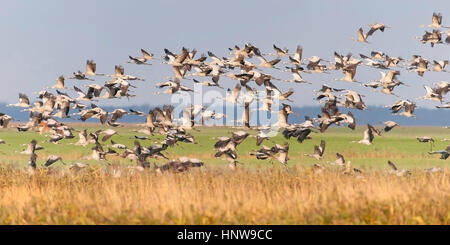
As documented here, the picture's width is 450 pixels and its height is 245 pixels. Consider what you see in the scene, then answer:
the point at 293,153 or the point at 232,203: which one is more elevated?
the point at 293,153

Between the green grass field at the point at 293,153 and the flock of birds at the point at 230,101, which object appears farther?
the green grass field at the point at 293,153

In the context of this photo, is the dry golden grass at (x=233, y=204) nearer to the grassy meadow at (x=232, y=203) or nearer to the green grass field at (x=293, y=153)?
the grassy meadow at (x=232, y=203)

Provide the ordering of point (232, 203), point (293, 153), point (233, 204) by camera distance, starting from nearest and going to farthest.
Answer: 1. point (233, 204)
2. point (232, 203)
3. point (293, 153)

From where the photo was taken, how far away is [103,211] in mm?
15992

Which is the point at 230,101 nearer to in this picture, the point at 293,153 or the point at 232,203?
the point at 232,203

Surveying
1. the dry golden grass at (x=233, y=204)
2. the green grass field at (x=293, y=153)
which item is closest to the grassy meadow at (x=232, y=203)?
the dry golden grass at (x=233, y=204)

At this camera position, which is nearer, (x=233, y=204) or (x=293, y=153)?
(x=233, y=204)

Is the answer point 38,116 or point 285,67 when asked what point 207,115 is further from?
point 38,116

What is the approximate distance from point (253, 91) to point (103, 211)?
9.65 metres

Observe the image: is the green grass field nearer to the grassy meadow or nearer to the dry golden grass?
the grassy meadow

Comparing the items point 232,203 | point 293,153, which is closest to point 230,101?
point 232,203
